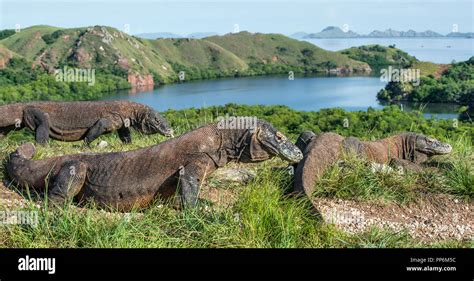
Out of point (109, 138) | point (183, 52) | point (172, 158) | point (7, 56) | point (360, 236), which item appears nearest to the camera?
point (360, 236)

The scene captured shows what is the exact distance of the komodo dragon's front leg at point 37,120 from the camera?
9.41 meters

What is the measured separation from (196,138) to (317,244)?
1749 millimetres

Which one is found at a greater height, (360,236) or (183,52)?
(183,52)

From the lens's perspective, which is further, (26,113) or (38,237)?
(26,113)

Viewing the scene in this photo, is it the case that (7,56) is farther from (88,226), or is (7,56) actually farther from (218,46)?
(88,226)

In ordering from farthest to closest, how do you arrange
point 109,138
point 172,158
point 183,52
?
point 183,52, point 109,138, point 172,158

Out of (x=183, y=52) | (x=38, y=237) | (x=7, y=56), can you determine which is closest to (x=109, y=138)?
(x=38, y=237)

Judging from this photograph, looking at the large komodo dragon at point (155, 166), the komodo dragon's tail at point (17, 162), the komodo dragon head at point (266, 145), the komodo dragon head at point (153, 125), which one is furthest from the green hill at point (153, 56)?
the komodo dragon head at point (266, 145)

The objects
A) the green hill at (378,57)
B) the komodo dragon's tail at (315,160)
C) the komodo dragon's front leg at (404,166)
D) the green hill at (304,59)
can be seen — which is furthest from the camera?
the green hill at (378,57)

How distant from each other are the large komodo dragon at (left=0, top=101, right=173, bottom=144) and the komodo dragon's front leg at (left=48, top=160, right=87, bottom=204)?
3.75 metres

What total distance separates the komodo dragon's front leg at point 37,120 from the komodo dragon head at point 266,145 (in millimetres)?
4827

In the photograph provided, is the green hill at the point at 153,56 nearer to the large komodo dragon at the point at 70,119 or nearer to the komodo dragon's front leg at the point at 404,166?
the large komodo dragon at the point at 70,119

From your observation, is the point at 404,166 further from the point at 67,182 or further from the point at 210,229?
Result: the point at 67,182

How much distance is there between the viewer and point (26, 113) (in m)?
9.51
